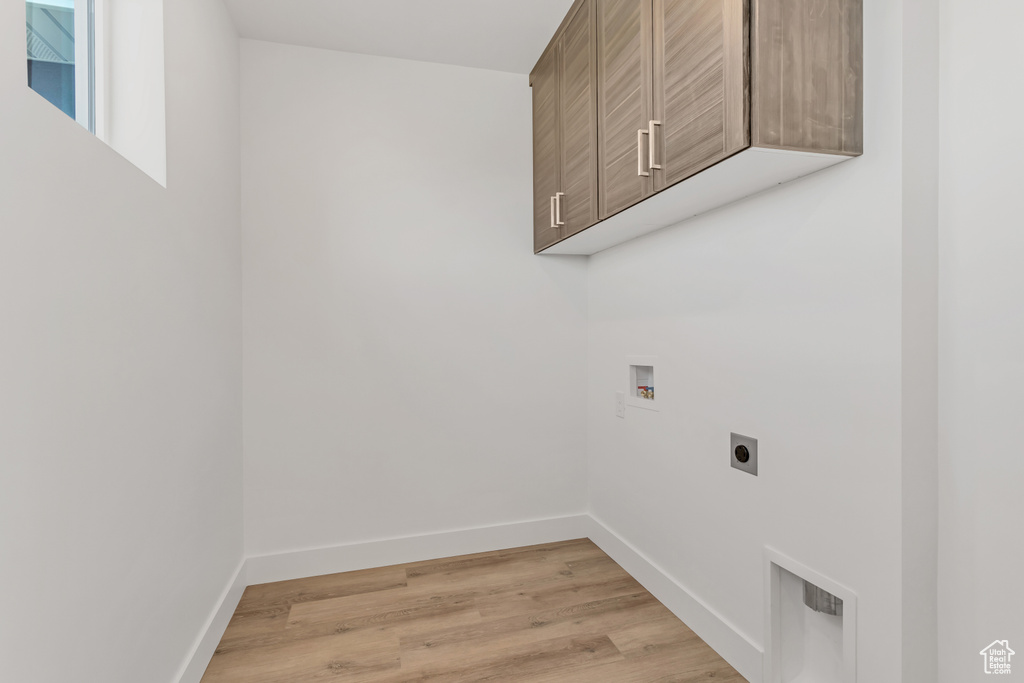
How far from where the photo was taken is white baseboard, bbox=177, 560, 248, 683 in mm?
1621

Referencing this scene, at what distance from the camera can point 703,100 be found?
1384 mm

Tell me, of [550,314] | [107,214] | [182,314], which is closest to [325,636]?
[182,314]

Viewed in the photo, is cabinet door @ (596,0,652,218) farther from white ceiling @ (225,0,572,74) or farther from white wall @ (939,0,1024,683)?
white wall @ (939,0,1024,683)

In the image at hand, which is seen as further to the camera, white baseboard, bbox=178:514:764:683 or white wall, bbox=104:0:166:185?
white baseboard, bbox=178:514:764:683

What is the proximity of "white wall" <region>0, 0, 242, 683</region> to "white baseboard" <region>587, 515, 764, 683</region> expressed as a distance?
1.82 m

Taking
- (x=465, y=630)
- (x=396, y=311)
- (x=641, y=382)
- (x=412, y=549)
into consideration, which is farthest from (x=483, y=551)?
(x=396, y=311)

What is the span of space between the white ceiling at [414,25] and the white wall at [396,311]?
0.10m

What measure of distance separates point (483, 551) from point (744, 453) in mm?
1595

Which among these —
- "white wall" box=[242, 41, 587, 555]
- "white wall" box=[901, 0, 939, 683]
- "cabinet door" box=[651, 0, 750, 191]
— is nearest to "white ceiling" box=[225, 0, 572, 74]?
"white wall" box=[242, 41, 587, 555]

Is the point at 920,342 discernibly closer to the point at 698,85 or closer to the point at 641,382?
the point at 698,85

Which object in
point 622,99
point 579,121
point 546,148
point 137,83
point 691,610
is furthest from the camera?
point 546,148

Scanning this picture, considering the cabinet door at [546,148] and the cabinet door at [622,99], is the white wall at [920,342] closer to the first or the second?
the cabinet door at [622,99]

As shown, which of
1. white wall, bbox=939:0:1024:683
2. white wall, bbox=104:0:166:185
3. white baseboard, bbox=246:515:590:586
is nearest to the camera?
white wall, bbox=939:0:1024:683

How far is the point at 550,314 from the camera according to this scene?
289cm
